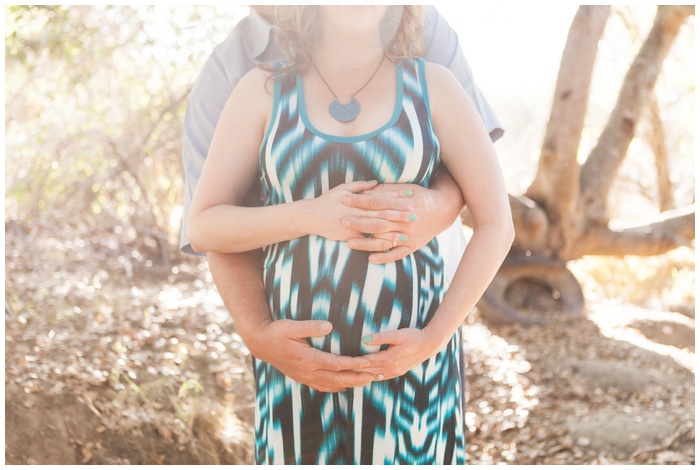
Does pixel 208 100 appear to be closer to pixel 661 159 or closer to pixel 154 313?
pixel 154 313

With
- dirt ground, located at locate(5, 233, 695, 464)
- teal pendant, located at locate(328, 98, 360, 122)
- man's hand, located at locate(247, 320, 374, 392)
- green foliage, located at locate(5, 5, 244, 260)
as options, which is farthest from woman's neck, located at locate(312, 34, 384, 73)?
green foliage, located at locate(5, 5, 244, 260)

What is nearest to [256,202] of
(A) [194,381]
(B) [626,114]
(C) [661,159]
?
(A) [194,381]

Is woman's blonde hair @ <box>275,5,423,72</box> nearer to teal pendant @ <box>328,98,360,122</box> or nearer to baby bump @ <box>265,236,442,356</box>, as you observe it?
teal pendant @ <box>328,98,360,122</box>

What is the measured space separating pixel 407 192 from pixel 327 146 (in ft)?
0.62

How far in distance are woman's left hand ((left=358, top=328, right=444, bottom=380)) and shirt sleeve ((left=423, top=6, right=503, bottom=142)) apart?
69 cm

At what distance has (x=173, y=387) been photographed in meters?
3.32

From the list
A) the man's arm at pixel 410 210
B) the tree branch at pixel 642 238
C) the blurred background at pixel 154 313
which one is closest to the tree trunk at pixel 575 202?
the tree branch at pixel 642 238

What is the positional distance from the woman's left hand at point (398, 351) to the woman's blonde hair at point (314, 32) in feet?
1.99

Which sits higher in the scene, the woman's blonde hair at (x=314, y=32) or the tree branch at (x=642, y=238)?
the woman's blonde hair at (x=314, y=32)

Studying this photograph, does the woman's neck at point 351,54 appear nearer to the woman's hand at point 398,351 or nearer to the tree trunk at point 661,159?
the woman's hand at point 398,351

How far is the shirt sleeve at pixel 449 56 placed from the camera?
1774mm

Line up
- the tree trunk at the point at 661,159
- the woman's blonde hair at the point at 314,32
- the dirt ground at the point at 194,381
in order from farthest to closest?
1. the tree trunk at the point at 661,159
2. the dirt ground at the point at 194,381
3. the woman's blonde hair at the point at 314,32

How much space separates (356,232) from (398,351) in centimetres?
26

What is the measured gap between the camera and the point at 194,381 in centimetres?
330
